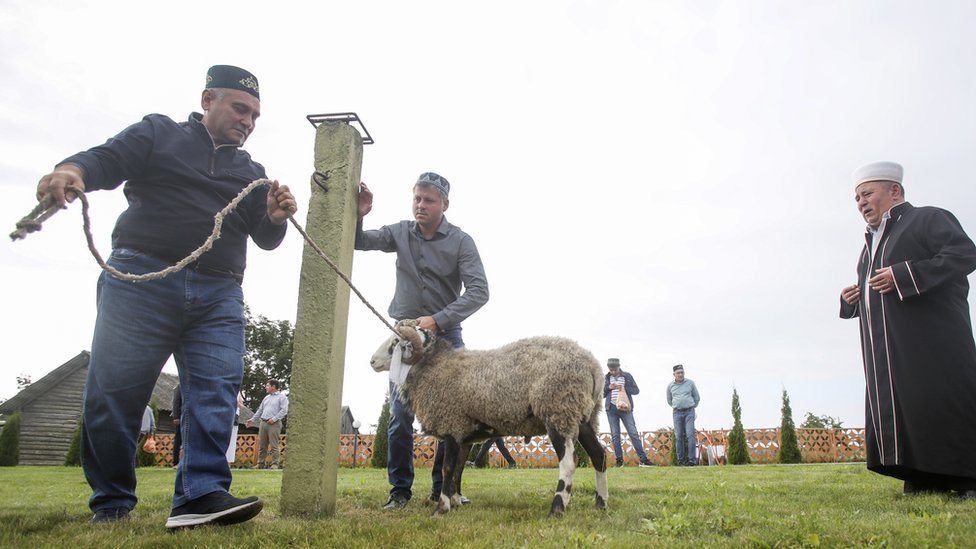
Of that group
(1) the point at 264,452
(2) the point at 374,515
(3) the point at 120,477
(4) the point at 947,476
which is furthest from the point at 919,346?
(1) the point at 264,452

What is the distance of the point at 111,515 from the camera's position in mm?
3451

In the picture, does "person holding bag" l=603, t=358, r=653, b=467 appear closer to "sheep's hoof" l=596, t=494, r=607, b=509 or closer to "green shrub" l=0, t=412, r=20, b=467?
"sheep's hoof" l=596, t=494, r=607, b=509

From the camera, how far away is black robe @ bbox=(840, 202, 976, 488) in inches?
178

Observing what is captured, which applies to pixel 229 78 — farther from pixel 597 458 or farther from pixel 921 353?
pixel 921 353

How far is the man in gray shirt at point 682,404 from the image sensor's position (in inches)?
545

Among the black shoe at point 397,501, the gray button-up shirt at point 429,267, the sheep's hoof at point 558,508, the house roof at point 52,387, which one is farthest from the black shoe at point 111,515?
the house roof at point 52,387

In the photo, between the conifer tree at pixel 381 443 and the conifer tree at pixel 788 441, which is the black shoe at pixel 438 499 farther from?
the conifer tree at pixel 788 441

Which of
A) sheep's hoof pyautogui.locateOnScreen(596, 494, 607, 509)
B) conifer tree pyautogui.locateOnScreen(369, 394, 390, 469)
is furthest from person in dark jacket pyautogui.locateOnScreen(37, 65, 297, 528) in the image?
conifer tree pyautogui.locateOnScreen(369, 394, 390, 469)

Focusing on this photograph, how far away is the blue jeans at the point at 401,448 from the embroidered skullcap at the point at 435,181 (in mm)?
1228

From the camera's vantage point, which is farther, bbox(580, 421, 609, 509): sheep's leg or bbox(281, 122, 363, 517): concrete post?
bbox(580, 421, 609, 509): sheep's leg

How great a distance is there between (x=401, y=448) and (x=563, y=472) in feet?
4.91

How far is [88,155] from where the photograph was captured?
3.21 m

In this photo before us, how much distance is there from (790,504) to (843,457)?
733 inches

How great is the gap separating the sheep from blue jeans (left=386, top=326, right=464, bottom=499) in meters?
0.18
